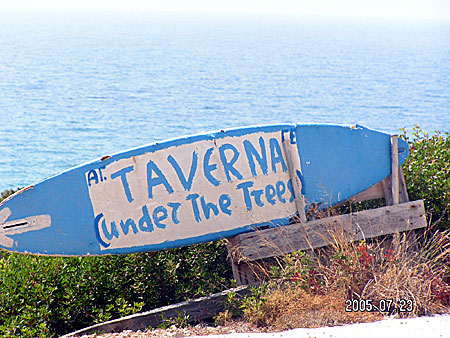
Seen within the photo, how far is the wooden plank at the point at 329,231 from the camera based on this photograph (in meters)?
4.96

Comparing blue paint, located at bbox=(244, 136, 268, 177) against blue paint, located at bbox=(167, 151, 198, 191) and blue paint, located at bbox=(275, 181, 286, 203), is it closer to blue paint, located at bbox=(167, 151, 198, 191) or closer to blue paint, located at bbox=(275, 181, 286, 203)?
blue paint, located at bbox=(275, 181, 286, 203)

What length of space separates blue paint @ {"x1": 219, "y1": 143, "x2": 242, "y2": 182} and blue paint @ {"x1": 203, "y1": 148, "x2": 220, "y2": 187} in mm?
97

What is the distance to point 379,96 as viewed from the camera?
124ft

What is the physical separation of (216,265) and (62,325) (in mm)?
1586

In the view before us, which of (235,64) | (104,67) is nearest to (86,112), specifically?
(104,67)

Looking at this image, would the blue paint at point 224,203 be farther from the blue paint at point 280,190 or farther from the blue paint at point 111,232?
the blue paint at point 111,232

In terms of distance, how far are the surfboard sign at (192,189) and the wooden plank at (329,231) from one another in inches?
5.9

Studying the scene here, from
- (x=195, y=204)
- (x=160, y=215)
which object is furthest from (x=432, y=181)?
(x=160, y=215)

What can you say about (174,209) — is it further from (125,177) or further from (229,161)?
(229,161)

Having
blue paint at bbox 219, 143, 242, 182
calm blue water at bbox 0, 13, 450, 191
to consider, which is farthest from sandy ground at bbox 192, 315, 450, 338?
calm blue water at bbox 0, 13, 450, 191

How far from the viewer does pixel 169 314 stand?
4629 millimetres

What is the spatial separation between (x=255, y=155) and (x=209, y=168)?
48cm

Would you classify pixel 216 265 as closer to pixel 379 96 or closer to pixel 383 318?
pixel 383 318
